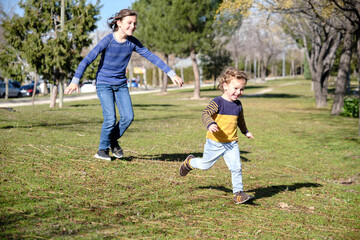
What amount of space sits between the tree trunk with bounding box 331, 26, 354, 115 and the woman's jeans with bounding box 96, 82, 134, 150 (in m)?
14.3

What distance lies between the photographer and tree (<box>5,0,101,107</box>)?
60.4ft

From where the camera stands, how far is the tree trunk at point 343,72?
1772cm

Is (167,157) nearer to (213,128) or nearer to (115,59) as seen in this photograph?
(115,59)

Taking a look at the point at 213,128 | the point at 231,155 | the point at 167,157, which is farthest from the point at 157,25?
the point at 213,128

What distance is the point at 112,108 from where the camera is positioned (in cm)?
593

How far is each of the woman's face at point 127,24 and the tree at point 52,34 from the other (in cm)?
1369

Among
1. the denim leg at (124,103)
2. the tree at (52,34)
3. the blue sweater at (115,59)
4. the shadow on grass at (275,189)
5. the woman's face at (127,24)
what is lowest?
the shadow on grass at (275,189)

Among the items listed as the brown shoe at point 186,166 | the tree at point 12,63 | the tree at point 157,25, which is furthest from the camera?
the tree at point 157,25

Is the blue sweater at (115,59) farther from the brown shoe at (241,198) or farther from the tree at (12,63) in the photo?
the tree at (12,63)

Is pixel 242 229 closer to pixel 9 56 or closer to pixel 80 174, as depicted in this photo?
pixel 80 174

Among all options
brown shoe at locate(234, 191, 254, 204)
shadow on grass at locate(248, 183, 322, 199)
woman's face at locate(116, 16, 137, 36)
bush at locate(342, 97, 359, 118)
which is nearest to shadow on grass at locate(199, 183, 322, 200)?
shadow on grass at locate(248, 183, 322, 199)

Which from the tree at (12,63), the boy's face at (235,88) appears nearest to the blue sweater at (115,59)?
the boy's face at (235,88)

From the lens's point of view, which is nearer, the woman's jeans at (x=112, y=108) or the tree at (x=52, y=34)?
the woman's jeans at (x=112, y=108)

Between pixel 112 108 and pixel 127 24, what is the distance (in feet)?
4.09
